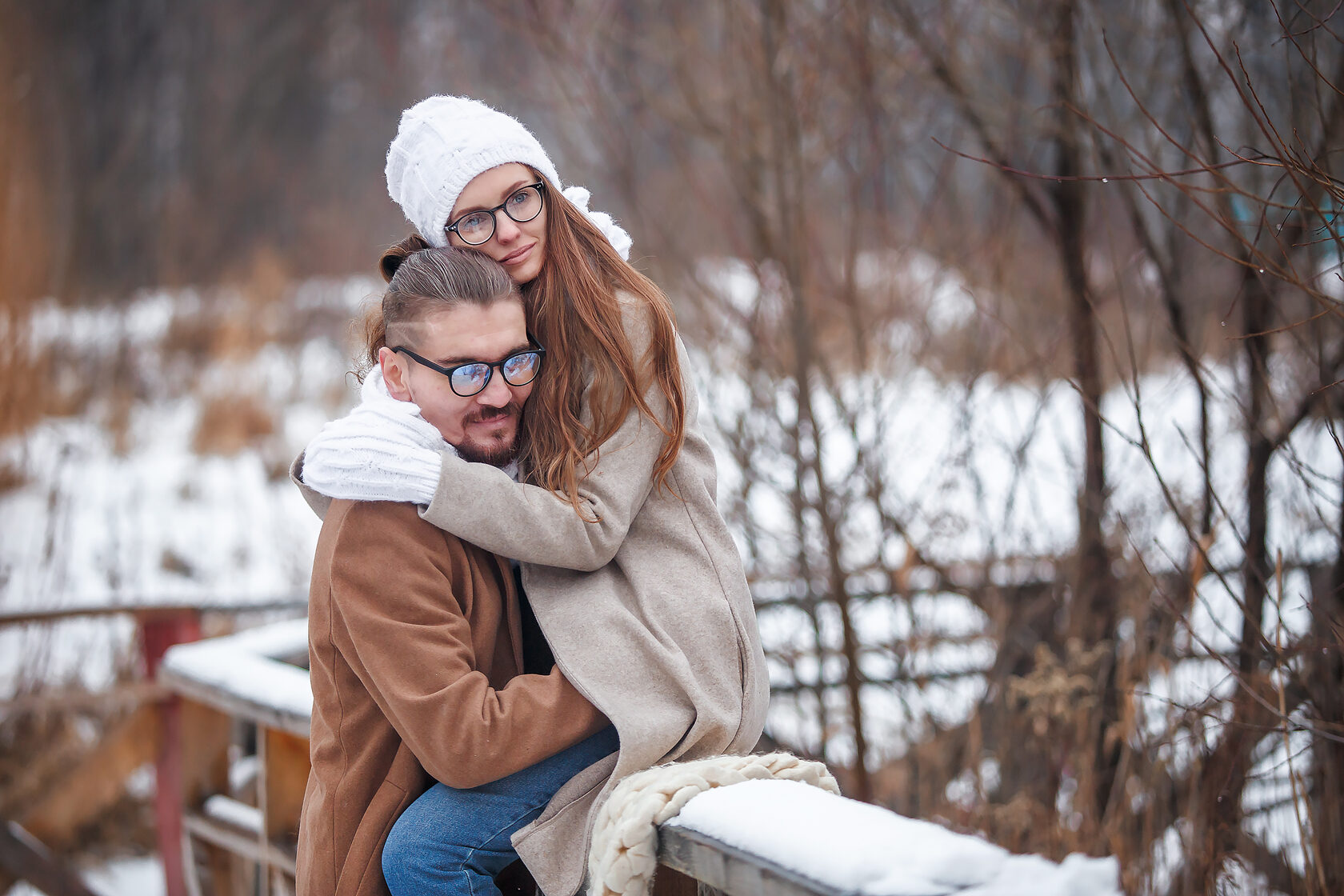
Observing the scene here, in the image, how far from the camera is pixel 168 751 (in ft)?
12.9

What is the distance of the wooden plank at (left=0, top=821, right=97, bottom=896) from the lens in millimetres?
3609

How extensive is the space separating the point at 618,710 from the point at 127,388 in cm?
939

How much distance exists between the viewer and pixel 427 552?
153 cm

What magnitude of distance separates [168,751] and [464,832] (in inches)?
115

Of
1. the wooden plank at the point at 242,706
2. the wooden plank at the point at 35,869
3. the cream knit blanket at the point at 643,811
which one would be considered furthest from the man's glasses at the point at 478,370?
the wooden plank at the point at 35,869

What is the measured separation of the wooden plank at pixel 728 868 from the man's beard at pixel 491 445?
0.62 metres

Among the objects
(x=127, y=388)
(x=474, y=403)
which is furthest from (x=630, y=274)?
(x=127, y=388)

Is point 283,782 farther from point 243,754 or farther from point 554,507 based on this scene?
point 554,507

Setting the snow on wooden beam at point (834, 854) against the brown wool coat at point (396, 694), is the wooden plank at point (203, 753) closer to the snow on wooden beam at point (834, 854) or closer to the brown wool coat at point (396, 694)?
the brown wool coat at point (396, 694)

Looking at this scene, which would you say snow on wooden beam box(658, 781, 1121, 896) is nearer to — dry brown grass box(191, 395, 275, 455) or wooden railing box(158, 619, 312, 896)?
wooden railing box(158, 619, 312, 896)

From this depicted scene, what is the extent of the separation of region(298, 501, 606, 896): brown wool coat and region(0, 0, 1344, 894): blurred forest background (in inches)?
26.0

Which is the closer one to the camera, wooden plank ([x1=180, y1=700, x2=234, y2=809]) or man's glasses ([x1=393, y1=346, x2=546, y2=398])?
man's glasses ([x1=393, y1=346, x2=546, y2=398])

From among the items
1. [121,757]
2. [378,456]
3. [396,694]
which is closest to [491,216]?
[378,456]

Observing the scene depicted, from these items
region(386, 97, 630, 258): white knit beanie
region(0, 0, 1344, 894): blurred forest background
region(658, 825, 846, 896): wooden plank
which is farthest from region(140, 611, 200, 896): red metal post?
region(658, 825, 846, 896): wooden plank
